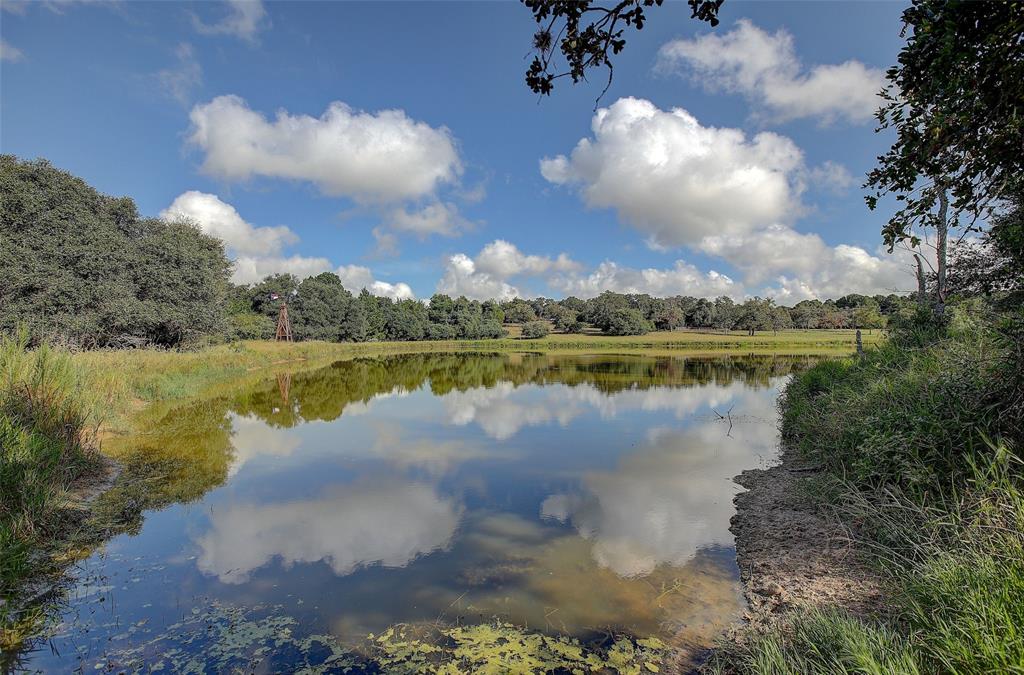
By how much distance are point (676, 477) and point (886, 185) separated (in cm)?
706

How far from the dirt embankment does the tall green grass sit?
7440 millimetres

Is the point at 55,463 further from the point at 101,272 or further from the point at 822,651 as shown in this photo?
the point at 101,272

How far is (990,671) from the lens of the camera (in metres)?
2.60

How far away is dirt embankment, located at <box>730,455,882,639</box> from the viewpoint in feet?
15.6

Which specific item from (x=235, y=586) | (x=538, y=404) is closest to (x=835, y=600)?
(x=235, y=586)

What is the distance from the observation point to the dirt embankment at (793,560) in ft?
15.6

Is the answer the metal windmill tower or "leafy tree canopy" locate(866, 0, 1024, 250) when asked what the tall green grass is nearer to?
"leafy tree canopy" locate(866, 0, 1024, 250)

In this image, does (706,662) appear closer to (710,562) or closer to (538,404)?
(710,562)

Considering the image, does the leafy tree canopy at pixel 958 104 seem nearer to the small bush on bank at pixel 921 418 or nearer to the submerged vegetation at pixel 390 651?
the small bush on bank at pixel 921 418

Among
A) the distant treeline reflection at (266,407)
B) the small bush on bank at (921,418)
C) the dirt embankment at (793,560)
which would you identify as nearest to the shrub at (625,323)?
the distant treeline reflection at (266,407)

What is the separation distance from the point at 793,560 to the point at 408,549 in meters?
4.87

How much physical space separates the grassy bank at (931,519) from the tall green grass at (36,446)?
23.3 ft

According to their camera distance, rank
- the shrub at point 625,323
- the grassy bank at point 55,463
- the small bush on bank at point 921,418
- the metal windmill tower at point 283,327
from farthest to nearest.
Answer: the shrub at point 625,323
the metal windmill tower at point 283,327
the grassy bank at point 55,463
the small bush on bank at point 921,418

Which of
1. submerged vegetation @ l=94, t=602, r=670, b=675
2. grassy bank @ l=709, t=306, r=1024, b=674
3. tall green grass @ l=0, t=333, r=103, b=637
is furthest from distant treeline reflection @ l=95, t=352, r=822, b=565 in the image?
grassy bank @ l=709, t=306, r=1024, b=674
